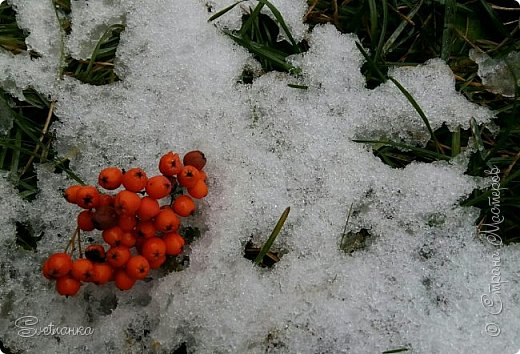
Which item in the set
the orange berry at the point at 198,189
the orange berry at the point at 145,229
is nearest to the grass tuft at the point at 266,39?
the orange berry at the point at 198,189

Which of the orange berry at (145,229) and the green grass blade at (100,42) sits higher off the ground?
the green grass blade at (100,42)

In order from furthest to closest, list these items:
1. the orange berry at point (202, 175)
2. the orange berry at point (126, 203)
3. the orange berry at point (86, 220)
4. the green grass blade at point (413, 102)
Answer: the green grass blade at point (413, 102), the orange berry at point (202, 175), the orange berry at point (86, 220), the orange berry at point (126, 203)

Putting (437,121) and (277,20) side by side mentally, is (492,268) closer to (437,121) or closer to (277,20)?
(437,121)

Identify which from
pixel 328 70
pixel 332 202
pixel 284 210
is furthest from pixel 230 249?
pixel 328 70

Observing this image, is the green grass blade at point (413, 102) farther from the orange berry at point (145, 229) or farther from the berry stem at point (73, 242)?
the berry stem at point (73, 242)

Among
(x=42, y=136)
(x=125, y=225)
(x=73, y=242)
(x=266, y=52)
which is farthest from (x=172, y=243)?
(x=266, y=52)

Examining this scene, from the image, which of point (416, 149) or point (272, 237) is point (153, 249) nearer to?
point (272, 237)
